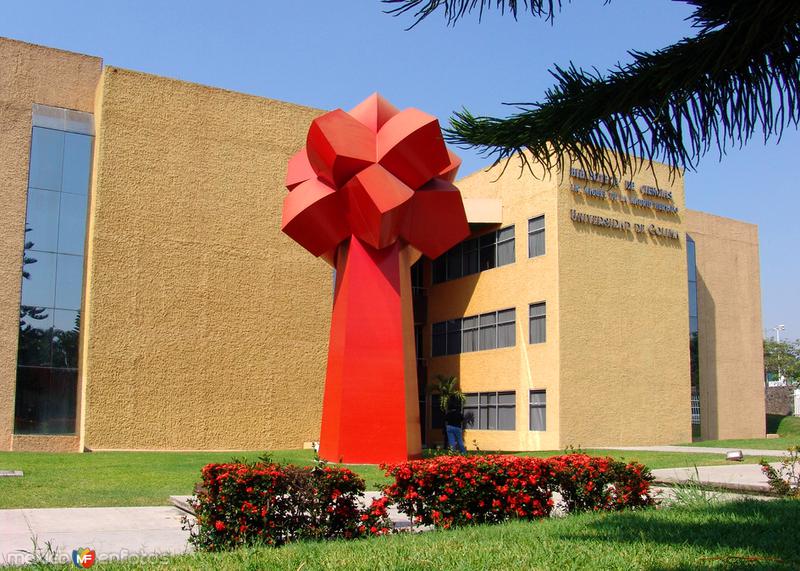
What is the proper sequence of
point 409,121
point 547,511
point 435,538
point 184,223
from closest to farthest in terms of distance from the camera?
point 435,538, point 547,511, point 409,121, point 184,223

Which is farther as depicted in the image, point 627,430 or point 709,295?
point 709,295

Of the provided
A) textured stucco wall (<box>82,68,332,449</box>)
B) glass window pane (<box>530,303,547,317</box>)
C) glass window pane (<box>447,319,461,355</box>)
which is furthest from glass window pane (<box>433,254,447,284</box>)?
textured stucco wall (<box>82,68,332,449</box>)

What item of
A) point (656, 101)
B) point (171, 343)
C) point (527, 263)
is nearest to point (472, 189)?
point (527, 263)

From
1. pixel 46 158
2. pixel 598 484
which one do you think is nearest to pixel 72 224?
pixel 46 158

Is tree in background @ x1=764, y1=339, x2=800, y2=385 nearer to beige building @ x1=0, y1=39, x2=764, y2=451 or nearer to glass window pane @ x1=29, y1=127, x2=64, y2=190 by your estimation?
beige building @ x1=0, y1=39, x2=764, y2=451

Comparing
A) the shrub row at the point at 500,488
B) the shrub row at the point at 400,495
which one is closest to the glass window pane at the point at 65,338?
the shrub row at the point at 400,495

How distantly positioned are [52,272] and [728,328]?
2706cm

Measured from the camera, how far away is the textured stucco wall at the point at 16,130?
81.0 ft

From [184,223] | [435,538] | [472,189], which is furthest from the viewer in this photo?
[472,189]

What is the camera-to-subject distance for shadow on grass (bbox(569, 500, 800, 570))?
228 inches

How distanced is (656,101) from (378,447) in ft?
58.6

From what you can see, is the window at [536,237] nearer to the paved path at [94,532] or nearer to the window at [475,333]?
the window at [475,333]

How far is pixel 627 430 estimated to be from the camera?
2844 centimetres

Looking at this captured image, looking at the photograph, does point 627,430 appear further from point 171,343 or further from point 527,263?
point 171,343
